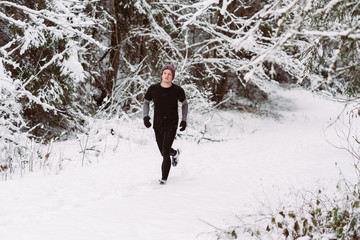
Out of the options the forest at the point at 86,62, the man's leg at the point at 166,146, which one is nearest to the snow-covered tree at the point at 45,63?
the forest at the point at 86,62

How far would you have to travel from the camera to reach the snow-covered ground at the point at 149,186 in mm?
3162

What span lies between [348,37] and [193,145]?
7.12m

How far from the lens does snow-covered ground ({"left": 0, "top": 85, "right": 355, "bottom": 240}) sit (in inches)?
124

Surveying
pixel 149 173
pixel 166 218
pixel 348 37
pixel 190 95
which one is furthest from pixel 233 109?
pixel 348 37

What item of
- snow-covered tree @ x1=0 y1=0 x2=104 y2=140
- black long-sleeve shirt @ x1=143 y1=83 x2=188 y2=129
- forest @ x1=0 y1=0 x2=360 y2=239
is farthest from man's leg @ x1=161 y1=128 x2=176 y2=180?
snow-covered tree @ x1=0 y1=0 x2=104 y2=140

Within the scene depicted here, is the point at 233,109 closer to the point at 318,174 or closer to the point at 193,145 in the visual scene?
the point at 193,145

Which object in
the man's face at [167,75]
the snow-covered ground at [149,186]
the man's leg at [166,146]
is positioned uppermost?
the man's face at [167,75]

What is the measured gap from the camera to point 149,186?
190 inches

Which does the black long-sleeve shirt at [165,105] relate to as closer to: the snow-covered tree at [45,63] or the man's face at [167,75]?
the man's face at [167,75]

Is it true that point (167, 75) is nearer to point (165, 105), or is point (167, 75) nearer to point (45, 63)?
point (165, 105)

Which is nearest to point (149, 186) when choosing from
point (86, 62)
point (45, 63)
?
point (45, 63)

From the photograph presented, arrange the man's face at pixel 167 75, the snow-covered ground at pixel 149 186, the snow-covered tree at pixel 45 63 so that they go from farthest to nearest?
1. the snow-covered tree at pixel 45 63
2. the man's face at pixel 167 75
3. the snow-covered ground at pixel 149 186

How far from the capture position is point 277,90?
23.9m

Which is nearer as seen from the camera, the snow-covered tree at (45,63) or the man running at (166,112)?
the man running at (166,112)
